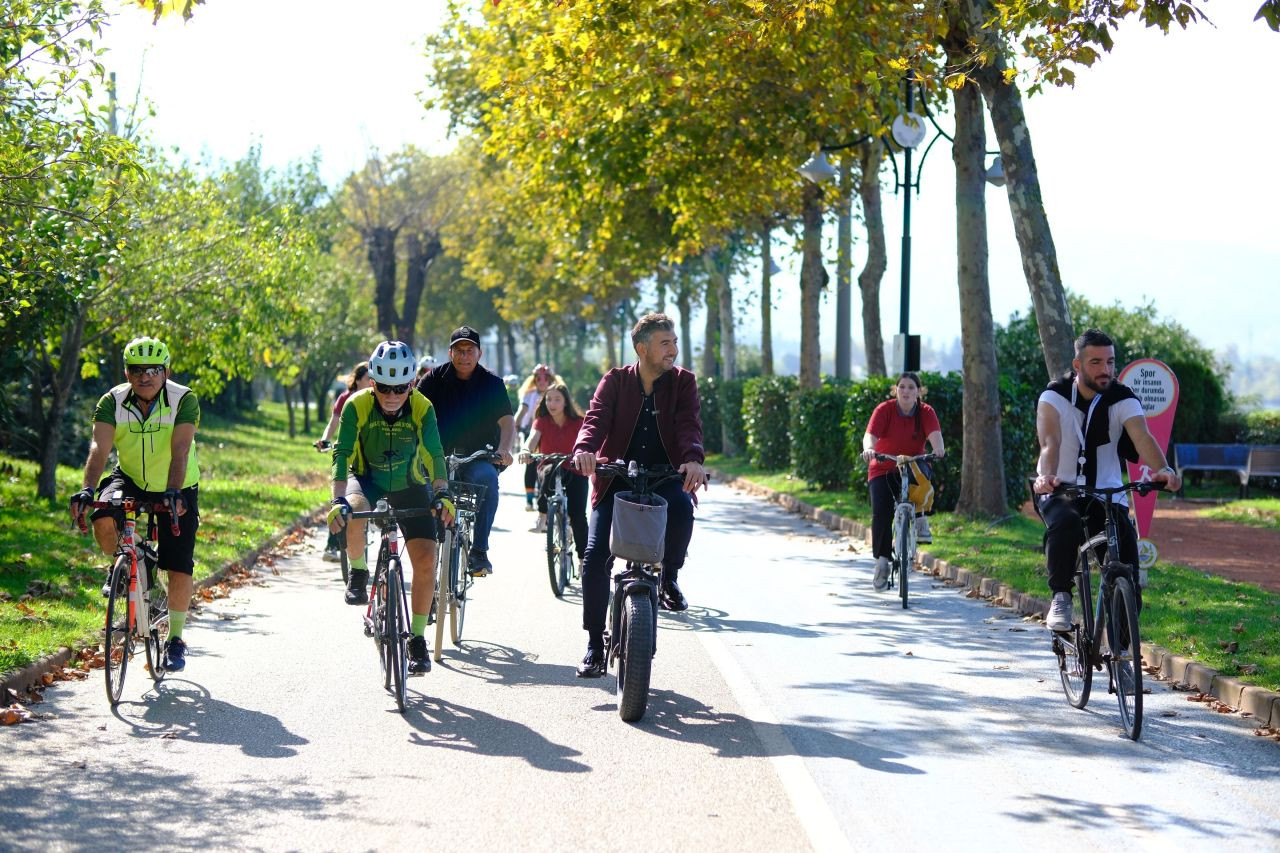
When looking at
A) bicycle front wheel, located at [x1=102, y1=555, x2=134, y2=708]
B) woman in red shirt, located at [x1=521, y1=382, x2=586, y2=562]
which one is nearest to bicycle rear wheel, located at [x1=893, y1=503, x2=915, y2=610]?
woman in red shirt, located at [x1=521, y1=382, x2=586, y2=562]

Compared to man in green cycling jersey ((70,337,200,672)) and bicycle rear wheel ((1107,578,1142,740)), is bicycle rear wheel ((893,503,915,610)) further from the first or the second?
man in green cycling jersey ((70,337,200,672))

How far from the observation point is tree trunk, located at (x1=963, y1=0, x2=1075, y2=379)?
15.7 meters

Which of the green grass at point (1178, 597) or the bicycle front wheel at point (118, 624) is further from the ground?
the bicycle front wheel at point (118, 624)

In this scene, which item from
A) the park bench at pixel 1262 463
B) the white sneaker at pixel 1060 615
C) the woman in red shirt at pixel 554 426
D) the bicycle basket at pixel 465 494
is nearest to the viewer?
the white sneaker at pixel 1060 615

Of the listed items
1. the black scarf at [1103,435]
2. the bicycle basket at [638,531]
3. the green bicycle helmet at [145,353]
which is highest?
the green bicycle helmet at [145,353]

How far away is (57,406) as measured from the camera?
19.2 metres

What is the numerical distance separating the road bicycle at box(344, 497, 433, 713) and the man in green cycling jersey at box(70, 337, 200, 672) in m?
1.05

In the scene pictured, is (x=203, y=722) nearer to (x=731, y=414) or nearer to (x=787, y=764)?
(x=787, y=764)

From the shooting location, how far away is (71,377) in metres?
19.5

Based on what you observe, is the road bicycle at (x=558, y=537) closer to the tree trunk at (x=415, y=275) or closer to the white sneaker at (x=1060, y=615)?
the white sneaker at (x=1060, y=615)

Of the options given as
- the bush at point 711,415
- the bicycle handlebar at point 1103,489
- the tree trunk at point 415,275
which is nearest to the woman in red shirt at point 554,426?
the bicycle handlebar at point 1103,489

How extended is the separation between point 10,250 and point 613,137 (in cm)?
1145

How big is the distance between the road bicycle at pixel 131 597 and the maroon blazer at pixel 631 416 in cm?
227

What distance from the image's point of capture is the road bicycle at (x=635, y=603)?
743cm
